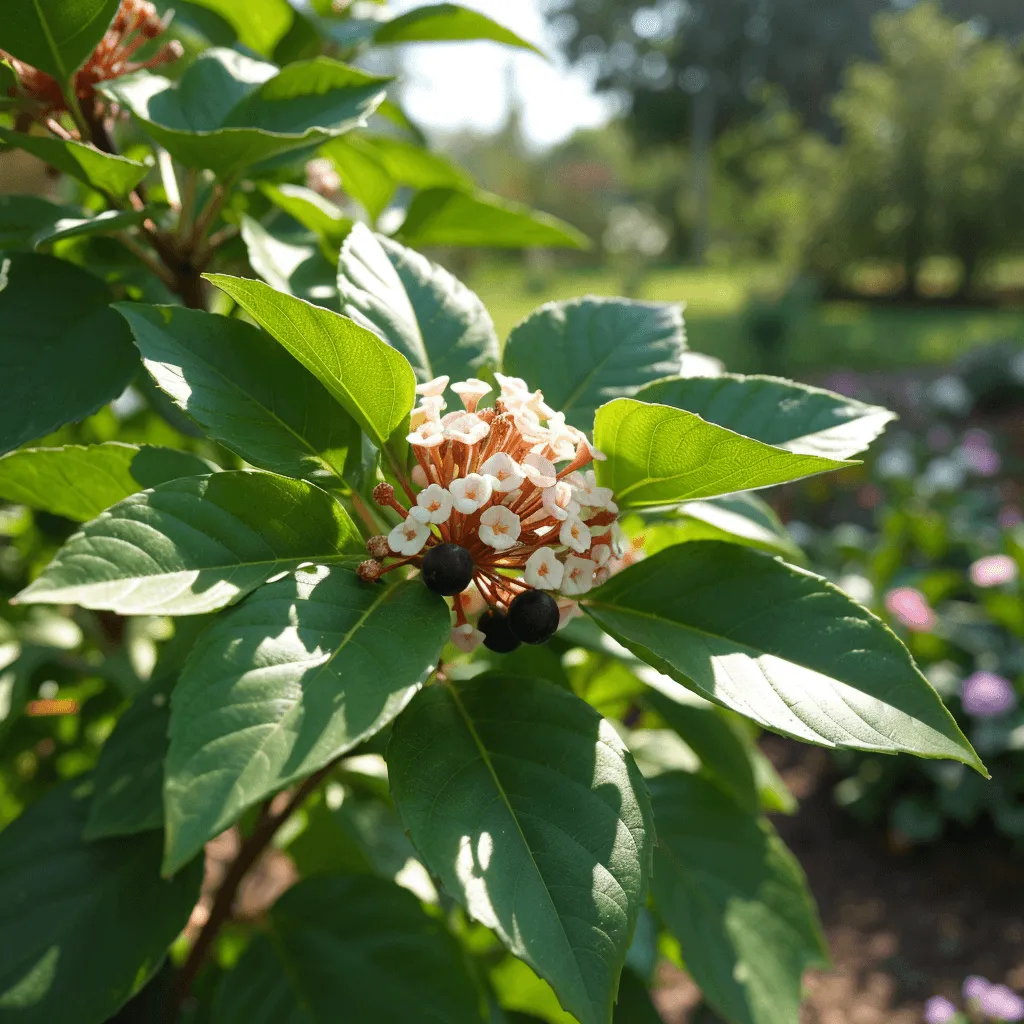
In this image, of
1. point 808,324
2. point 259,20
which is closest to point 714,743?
point 259,20

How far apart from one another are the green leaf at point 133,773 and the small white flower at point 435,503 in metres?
0.38

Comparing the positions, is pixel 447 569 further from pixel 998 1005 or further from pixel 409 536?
pixel 998 1005

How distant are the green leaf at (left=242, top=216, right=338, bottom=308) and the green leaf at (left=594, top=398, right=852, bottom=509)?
0.42 metres

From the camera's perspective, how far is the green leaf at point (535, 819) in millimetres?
682

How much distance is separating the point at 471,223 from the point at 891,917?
124 inches

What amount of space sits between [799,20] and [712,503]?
3697 centimetres

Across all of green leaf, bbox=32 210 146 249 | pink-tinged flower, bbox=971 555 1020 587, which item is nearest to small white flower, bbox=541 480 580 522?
green leaf, bbox=32 210 146 249

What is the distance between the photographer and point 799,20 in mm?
32625

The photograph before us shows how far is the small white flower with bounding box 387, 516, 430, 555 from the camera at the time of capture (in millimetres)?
802

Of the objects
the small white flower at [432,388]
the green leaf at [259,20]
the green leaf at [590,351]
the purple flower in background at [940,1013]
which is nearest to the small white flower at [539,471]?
the small white flower at [432,388]

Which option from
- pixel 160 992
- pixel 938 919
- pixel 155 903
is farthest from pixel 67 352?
pixel 938 919

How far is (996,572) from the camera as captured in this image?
3.94 metres

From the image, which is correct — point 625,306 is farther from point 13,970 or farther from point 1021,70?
point 1021,70

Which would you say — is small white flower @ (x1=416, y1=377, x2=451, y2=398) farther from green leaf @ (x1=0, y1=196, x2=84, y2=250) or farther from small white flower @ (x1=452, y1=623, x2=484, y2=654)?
green leaf @ (x1=0, y1=196, x2=84, y2=250)
